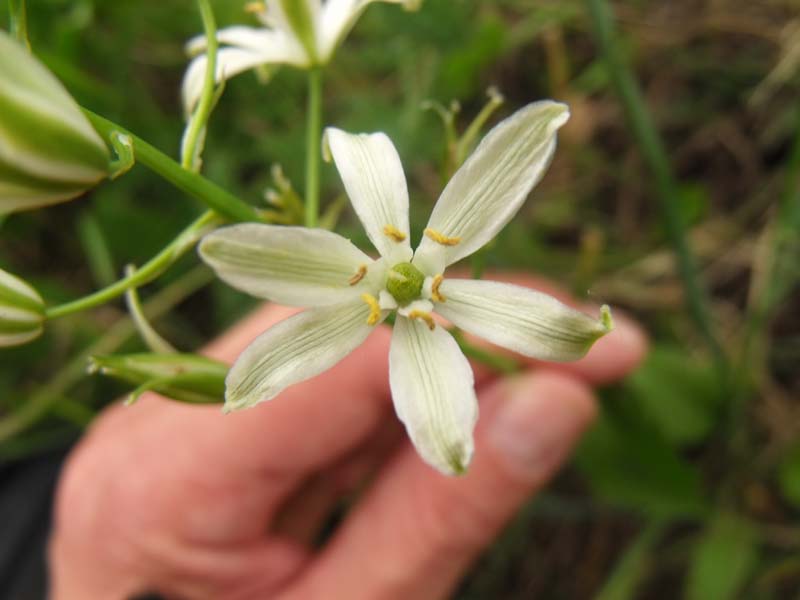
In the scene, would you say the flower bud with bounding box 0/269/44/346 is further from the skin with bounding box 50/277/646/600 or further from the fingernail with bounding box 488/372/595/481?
the fingernail with bounding box 488/372/595/481

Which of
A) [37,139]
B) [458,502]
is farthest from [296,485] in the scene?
[37,139]

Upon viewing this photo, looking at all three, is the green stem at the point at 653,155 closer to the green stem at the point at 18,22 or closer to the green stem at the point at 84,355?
→ the green stem at the point at 18,22

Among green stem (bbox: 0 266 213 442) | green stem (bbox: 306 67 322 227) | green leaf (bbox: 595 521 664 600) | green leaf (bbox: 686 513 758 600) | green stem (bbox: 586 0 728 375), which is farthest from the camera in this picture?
green stem (bbox: 0 266 213 442)

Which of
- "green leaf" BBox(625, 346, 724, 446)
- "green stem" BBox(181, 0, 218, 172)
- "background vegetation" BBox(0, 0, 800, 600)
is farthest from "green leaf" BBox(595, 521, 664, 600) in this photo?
"green stem" BBox(181, 0, 218, 172)

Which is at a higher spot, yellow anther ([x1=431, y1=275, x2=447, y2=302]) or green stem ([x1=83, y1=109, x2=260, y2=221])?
green stem ([x1=83, y1=109, x2=260, y2=221])

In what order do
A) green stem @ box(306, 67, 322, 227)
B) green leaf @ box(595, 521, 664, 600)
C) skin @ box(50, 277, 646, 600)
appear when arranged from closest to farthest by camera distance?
green stem @ box(306, 67, 322, 227)
skin @ box(50, 277, 646, 600)
green leaf @ box(595, 521, 664, 600)

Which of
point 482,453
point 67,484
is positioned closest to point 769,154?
point 482,453

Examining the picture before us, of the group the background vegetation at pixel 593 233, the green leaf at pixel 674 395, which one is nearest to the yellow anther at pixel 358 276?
the background vegetation at pixel 593 233
